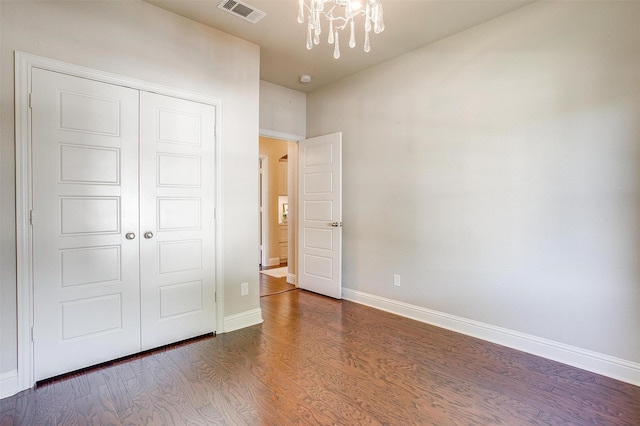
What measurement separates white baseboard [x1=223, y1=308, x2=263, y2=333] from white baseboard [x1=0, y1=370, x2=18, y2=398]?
146 centimetres

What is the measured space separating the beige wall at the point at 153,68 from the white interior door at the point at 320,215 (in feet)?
4.00

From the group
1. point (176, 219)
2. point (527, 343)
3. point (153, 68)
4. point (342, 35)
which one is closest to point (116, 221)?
point (176, 219)

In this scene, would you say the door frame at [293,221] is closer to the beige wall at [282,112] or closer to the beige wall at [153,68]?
the beige wall at [282,112]

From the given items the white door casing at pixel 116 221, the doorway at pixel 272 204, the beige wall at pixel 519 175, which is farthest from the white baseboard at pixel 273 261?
the white door casing at pixel 116 221

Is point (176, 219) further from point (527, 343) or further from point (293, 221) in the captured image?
point (527, 343)

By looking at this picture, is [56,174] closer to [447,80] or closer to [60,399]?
[60,399]

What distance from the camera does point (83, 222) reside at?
235cm

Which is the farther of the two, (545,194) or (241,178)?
(241,178)

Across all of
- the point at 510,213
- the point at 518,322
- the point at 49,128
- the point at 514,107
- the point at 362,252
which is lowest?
the point at 518,322

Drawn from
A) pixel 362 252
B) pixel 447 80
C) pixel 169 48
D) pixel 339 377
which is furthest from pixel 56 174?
pixel 447 80

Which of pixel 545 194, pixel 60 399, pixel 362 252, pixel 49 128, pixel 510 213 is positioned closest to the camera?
pixel 60 399

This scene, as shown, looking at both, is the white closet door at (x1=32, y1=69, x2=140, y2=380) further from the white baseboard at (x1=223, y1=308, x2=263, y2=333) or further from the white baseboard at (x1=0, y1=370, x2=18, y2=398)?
the white baseboard at (x1=223, y1=308, x2=263, y2=333)

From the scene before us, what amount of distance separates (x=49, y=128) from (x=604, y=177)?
12.9ft

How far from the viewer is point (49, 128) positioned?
2207 millimetres
